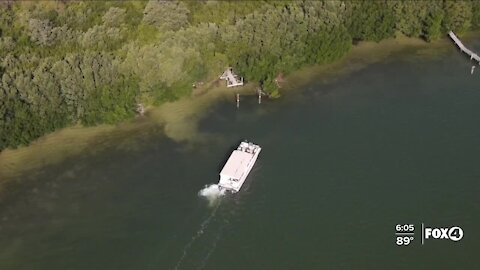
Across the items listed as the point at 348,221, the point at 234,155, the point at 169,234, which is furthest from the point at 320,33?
the point at 169,234

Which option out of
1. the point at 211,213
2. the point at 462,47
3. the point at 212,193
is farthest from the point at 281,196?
the point at 462,47

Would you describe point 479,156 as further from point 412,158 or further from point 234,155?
point 234,155

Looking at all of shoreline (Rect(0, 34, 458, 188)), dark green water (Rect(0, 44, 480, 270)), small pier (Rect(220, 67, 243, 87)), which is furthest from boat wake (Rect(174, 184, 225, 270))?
small pier (Rect(220, 67, 243, 87))

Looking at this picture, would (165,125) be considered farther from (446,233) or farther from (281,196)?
(446,233)

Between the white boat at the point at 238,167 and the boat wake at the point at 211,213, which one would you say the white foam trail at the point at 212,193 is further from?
the white boat at the point at 238,167

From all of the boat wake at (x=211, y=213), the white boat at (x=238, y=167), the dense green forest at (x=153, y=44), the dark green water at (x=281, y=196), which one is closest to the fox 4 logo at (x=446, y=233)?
the dark green water at (x=281, y=196)
